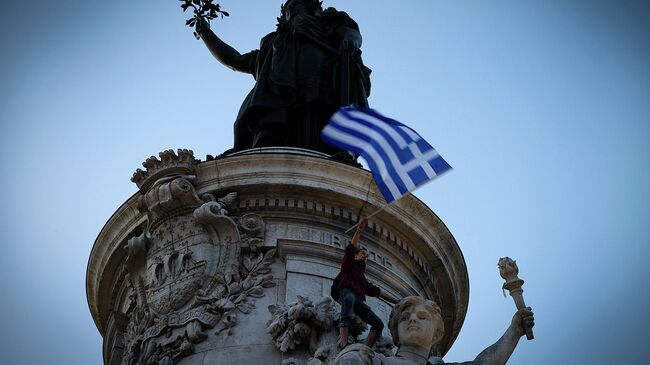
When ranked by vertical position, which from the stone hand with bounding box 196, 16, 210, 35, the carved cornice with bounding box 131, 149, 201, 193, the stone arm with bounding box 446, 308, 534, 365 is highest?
the stone hand with bounding box 196, 16, 210, 35

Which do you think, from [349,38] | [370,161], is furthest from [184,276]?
[349,38]

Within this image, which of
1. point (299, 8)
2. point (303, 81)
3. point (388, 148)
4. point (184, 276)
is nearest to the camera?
point (184, 276)

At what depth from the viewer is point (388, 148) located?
46.7 feet

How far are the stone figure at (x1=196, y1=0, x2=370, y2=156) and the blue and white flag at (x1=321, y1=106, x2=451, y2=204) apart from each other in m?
2.89

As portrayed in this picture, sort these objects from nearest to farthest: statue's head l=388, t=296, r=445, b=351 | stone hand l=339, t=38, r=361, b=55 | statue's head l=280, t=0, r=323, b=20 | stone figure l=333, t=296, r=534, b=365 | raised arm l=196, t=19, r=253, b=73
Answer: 1. stone figure l=333, t=296, r=534, b=365
2. statue's head l=388, t=296, r=445, b=351
3. stone hand l=339, t=38, r=361, b=55
4. statue's head l=280, t=0, r=323, b=20
5. raised arm l=196, t=19, r=253, b=73

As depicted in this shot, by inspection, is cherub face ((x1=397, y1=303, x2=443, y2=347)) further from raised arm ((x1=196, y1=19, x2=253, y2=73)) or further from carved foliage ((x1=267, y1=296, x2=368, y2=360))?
raised arm ((x1=196, y1=19, x2=253, y2=73))

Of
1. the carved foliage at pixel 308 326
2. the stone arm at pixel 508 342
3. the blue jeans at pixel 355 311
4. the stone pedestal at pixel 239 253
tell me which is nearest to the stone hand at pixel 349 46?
the stone pedestal at pixel 239 253

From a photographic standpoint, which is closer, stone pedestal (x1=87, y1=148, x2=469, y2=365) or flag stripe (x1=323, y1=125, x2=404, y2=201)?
stone pedestal (x1=87, y1=148, x2=469, y2=365)

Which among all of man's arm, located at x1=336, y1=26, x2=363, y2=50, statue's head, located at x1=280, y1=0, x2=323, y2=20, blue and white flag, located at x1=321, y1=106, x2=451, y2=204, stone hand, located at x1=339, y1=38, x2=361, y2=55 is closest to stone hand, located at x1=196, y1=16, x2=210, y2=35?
statue's head, located at x1=280, y1=0, x2=323, y2=20

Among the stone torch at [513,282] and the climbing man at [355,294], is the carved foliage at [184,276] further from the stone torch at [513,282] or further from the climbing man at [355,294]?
the stone torch at [513,282]

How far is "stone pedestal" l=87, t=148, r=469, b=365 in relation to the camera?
43.5 feet

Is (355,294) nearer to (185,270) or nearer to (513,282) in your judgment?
(513,282)

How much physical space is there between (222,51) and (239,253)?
8.54 m

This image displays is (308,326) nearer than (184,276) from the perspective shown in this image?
Yes
